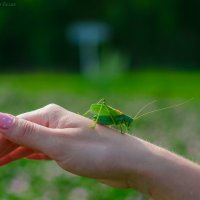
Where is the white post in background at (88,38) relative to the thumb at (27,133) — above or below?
below

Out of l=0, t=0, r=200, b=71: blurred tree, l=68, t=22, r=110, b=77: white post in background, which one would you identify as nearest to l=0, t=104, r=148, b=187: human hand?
l=68, t=22, r=110, b=77: white post in background

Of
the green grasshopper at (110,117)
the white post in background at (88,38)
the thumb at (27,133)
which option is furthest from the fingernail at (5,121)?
the white post in background at (88,38)

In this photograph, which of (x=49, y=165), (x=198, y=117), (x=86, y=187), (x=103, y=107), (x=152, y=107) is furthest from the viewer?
(x=152, y=107)

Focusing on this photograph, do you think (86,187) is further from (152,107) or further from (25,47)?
(25,47)

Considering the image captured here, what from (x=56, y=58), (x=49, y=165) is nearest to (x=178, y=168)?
(x=49, y=165)

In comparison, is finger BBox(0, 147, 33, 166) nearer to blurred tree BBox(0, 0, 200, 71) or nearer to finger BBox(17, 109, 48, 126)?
finger BBox(17, 109, 48, 126)

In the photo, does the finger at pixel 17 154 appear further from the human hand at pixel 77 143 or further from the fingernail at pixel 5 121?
the fingernail at pixel 5 121

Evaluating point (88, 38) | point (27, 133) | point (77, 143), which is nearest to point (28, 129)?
point (27, 133)
